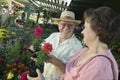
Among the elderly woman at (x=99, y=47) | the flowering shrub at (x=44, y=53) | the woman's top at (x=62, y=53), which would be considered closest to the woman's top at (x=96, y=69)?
the elderly woman at (x=99, y=47)

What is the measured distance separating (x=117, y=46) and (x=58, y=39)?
4.35 meters

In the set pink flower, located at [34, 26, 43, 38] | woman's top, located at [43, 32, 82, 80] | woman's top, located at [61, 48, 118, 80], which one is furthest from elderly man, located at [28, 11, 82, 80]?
woman's top, located at [61, 48, 118, 80]

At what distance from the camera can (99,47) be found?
2566 mm

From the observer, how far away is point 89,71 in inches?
96.3

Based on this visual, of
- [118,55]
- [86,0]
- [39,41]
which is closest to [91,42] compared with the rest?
[39,41]

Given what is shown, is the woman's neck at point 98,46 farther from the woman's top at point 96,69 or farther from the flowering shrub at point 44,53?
the flowering shrub at point 44,53

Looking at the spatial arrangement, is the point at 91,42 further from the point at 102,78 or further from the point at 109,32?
the point at 102,78

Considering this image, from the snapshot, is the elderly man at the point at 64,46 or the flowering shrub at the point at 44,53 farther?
the elderly man at the point at 64,46

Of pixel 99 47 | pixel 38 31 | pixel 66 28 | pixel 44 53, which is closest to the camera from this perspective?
pixel 99 47

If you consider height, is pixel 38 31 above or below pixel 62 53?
above

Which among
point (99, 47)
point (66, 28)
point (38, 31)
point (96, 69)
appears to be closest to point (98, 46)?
point (99, 47)

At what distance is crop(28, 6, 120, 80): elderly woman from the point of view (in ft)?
7.90

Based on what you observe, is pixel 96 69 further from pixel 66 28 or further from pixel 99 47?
pixel 66 28

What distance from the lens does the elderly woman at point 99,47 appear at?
2.41 m
